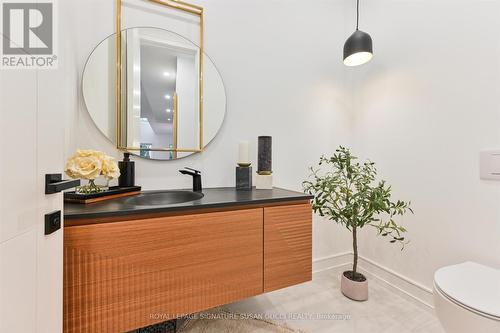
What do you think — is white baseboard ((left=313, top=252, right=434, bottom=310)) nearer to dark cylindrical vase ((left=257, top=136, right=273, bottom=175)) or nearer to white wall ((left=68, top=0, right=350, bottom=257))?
white wall ((left=68, top=0, right=350, bottom=257))

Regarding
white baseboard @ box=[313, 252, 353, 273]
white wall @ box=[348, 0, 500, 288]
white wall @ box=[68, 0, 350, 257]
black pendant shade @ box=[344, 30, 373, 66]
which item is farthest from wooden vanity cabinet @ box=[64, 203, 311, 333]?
black pendant shade @ box=[344, 30, 373, 66]

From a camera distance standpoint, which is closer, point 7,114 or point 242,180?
point 7,114

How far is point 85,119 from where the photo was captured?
1231 millimetres

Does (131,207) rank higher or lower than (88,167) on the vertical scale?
lower

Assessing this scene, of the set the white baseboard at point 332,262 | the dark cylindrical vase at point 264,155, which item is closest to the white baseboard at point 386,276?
the white baseboard at point 332,262

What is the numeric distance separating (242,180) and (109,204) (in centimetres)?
73

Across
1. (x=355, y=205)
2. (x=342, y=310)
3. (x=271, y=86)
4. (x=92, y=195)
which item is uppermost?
(x=271, y=86)

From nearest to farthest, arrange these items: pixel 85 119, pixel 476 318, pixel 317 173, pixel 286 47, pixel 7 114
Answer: pixel 7 114 < pixel 476 318 < pixel 85 119 < pixel 286 47 < pixel 317 173

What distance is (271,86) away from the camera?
5.67 ft

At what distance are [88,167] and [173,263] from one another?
555 mm

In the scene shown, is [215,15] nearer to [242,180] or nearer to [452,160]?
[242,180]

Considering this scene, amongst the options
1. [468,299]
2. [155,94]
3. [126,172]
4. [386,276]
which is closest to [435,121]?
[468,299]

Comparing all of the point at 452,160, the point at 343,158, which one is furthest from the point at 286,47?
the point at 452,160

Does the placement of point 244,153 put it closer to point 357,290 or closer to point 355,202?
point 355,202
